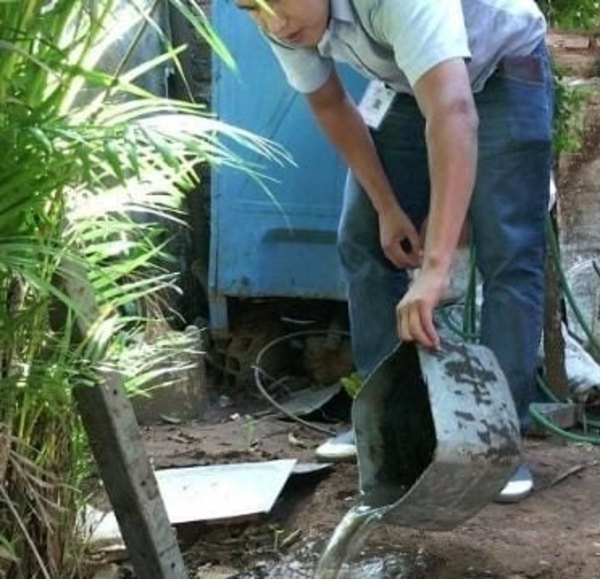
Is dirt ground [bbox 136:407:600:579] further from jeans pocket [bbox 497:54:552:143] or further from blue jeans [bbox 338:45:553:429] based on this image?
jeans pocket [bbox 497:54:552:143]

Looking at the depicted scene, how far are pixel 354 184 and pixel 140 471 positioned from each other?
0.91 metres

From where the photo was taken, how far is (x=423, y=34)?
1.93 m

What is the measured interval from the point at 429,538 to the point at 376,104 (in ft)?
2.88

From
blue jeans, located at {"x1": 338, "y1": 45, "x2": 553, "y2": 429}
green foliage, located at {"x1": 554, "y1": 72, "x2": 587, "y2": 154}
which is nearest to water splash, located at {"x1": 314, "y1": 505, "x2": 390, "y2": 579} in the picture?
blue jeans, located at {"x1": 338, "y1": 45, "x2": 553, "y2": 429}

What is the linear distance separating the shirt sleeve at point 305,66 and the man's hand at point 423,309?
582 millimetres

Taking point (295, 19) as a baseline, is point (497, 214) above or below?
below

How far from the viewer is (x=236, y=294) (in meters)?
3.87

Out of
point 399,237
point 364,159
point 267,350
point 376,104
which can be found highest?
point 376,104

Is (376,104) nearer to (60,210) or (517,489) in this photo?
(517,489)

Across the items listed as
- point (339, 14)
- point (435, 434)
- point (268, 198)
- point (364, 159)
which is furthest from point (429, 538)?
point (268, 198)

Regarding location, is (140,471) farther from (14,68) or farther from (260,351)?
(260,351)

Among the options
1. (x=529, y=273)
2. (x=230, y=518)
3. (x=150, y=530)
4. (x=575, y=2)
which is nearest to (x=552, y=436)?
(x=529, y=273)

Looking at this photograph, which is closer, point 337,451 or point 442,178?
point 442,178

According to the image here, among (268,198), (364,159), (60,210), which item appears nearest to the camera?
(60,210)
